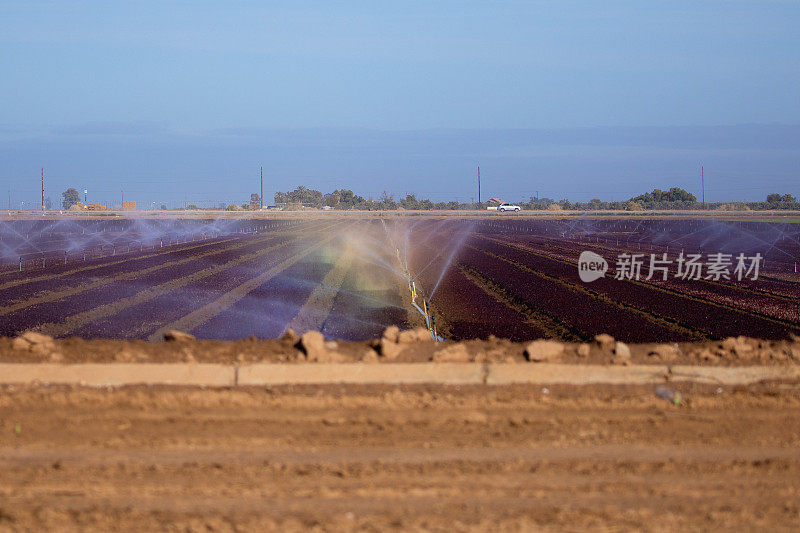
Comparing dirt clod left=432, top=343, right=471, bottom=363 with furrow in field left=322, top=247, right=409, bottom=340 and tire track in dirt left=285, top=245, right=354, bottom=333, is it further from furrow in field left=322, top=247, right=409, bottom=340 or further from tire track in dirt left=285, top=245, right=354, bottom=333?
tire track in dirt left=285, top=245, right=354, bottom=333

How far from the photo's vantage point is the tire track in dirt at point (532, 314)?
629 inches

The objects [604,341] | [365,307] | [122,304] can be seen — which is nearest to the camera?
[604,341]

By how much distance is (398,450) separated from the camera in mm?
6289

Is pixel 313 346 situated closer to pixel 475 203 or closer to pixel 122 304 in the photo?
pixel 122 304

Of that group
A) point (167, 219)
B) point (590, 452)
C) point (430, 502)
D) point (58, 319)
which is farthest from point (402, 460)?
point (167, 219)

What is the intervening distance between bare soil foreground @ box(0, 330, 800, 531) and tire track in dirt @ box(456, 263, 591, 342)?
267 inches

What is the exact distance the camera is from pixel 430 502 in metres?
5.25

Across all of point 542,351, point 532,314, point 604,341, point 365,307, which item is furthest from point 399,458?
point 365,307

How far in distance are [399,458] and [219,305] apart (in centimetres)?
1469

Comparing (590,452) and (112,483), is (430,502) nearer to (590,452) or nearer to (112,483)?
(590,452)

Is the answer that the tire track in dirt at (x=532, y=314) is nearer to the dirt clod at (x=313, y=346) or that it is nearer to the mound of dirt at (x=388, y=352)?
the mound of dirt at (x=388, y=352)

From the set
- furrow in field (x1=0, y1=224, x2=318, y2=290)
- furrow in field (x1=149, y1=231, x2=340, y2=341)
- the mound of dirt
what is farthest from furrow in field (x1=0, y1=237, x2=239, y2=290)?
the mound of dirt

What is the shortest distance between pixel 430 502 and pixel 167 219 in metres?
86.1

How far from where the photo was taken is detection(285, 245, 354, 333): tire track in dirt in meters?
16.9
